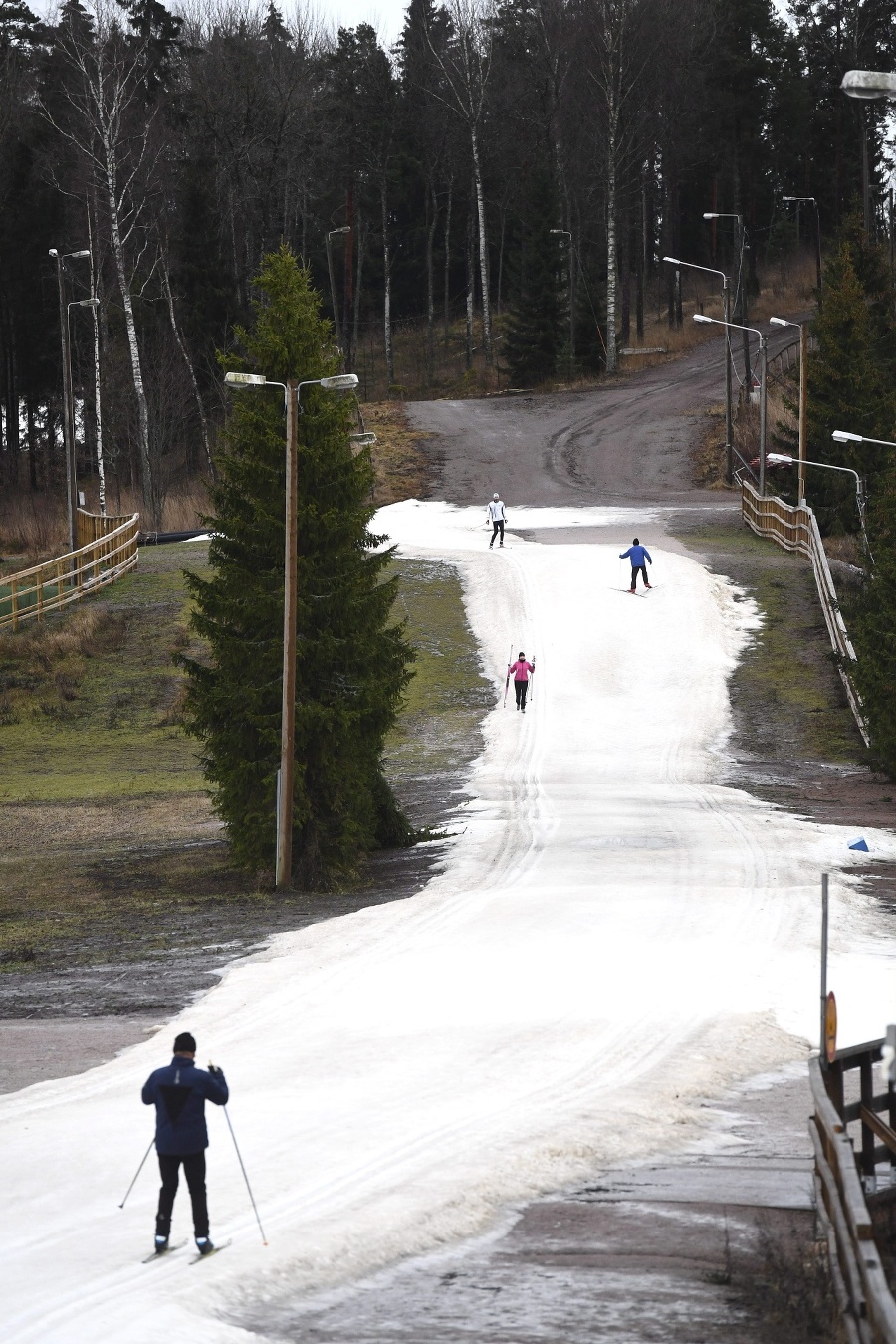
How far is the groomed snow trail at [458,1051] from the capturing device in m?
9.41

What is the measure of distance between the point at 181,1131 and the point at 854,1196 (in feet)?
12.4

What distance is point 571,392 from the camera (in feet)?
223

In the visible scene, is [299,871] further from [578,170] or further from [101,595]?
[578,170]

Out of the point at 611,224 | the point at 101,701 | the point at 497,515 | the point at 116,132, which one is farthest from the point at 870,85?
the point at 611,224

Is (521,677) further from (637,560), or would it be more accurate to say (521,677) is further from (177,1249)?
(177,1249)

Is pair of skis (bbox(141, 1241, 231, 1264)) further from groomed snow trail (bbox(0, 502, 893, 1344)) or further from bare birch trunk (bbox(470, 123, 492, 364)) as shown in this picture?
bare birch trunk (bbox(470, 123, 492, 364))

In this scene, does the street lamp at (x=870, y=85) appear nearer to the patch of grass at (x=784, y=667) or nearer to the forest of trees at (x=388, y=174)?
the patch of grass at (x=784, y=667)

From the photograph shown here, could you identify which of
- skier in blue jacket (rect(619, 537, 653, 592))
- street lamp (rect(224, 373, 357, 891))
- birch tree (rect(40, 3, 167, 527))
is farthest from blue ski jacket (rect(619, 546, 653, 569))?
street lamp (rect(224, 373, 357, 891))

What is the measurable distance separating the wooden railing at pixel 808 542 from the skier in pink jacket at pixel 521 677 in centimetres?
651

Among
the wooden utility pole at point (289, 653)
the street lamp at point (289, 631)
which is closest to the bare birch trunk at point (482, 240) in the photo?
the street lamp at point (289, 631)

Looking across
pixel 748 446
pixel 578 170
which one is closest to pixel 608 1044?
pixel 748 446

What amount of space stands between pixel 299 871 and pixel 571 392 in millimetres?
48987

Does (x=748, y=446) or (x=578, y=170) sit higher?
(x=578, y=170)

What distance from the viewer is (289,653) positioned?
21.0 metres
